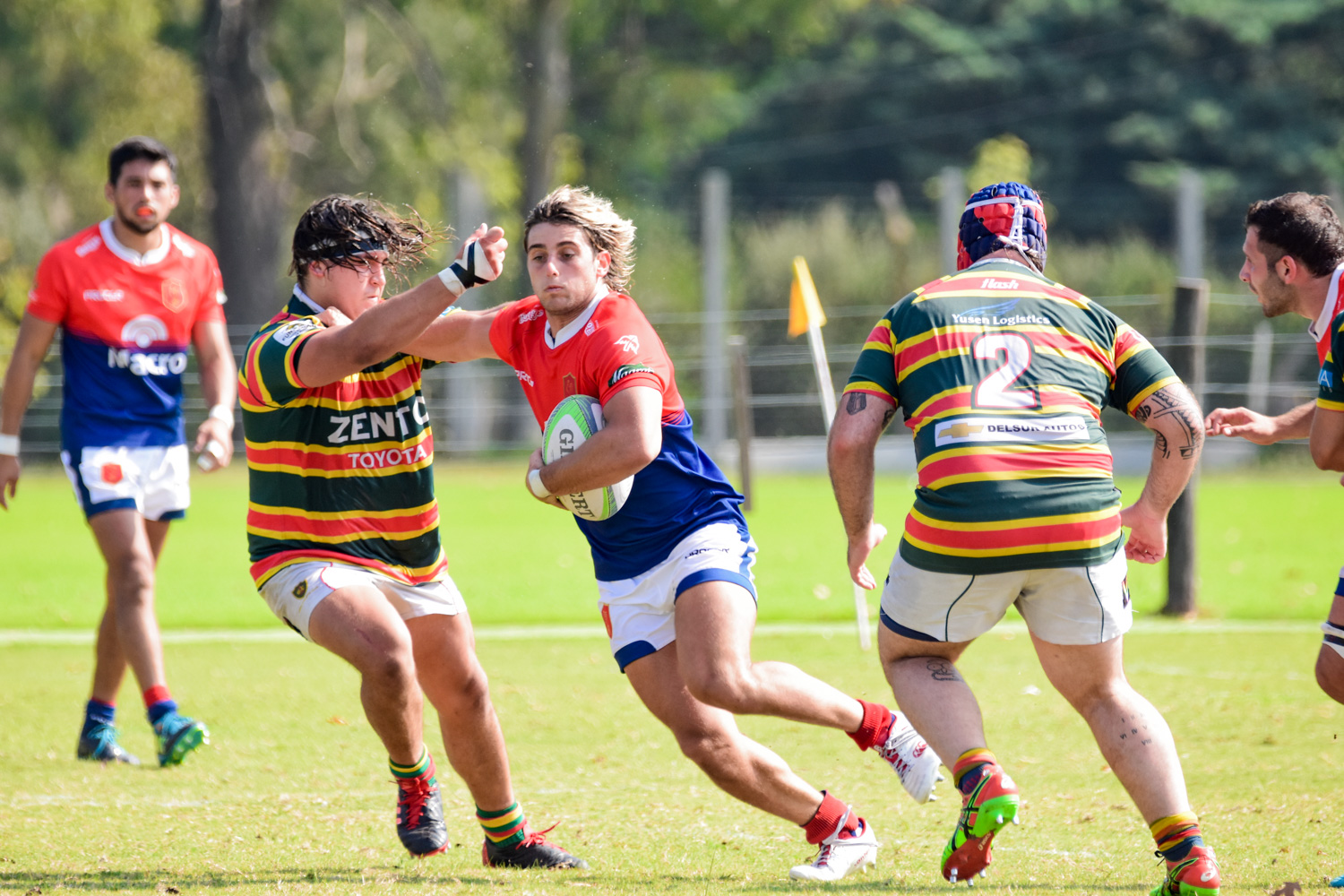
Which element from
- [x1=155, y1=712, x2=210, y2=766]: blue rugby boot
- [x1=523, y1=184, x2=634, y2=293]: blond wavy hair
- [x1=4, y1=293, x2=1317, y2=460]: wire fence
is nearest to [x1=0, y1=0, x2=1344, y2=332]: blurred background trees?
[x1=4, y1=293, x2=1317, y2=460]: wire fence

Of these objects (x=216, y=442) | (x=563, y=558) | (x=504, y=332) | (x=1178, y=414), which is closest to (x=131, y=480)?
(x=216, y=442)

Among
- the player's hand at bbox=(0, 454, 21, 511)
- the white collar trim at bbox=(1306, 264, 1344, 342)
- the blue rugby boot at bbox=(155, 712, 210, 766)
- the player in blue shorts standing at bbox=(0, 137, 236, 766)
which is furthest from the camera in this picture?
the player's hand at bbox=(0, 454, 21, 511)

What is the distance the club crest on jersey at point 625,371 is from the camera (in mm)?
4374

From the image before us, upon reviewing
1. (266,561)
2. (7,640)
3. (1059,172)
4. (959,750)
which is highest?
(1059,172)

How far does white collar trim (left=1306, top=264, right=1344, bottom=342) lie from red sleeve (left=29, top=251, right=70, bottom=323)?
511 cm

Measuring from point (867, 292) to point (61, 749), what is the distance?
22.0 m

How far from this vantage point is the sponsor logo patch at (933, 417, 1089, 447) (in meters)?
4.06

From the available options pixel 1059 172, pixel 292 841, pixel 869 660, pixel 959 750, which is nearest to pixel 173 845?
pixel 292 841

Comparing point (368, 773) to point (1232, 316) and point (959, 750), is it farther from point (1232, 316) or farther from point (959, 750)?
point (1232, 316)

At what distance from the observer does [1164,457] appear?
168 inches

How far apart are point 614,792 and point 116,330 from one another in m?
3.10

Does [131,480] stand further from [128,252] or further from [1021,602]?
[1021,602]

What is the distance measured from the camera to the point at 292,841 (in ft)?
16.3

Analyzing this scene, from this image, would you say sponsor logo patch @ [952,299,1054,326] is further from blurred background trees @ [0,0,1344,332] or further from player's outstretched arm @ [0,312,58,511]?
blurred background trees @ [0,0,1344,332]
